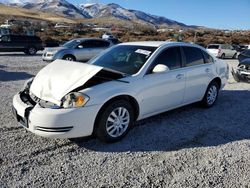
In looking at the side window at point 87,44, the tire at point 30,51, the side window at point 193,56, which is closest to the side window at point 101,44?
the side window at point 87,44

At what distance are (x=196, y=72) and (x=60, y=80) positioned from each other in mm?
2999

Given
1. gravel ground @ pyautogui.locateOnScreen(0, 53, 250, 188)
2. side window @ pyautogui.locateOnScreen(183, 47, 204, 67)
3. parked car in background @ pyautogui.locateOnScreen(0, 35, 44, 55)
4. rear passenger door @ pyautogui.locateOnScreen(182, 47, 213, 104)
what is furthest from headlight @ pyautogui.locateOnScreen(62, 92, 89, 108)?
parked car in background @ pyautogui.locateOnScreen(0, 35, 44, 55)

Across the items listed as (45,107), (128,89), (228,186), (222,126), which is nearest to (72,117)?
(45,107)

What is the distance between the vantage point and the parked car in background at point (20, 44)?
22844 mm

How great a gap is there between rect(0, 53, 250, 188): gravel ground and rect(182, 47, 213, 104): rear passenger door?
612 mm

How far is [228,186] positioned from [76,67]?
115 inches

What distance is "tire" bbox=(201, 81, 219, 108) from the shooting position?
7.02 meters

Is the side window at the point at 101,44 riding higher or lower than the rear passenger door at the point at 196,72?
lower

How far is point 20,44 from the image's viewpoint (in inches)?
923

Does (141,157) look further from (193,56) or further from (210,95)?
(210,95)

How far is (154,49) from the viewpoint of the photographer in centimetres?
584

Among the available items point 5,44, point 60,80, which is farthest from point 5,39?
point 60,80

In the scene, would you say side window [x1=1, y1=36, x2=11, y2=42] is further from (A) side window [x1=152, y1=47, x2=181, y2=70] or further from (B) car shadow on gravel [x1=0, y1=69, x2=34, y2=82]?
(A) side window [x1=152, y1=47, x2=181, y2=70]

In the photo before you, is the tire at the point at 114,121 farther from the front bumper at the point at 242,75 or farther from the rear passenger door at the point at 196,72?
the front bumper at the point at 242,75
